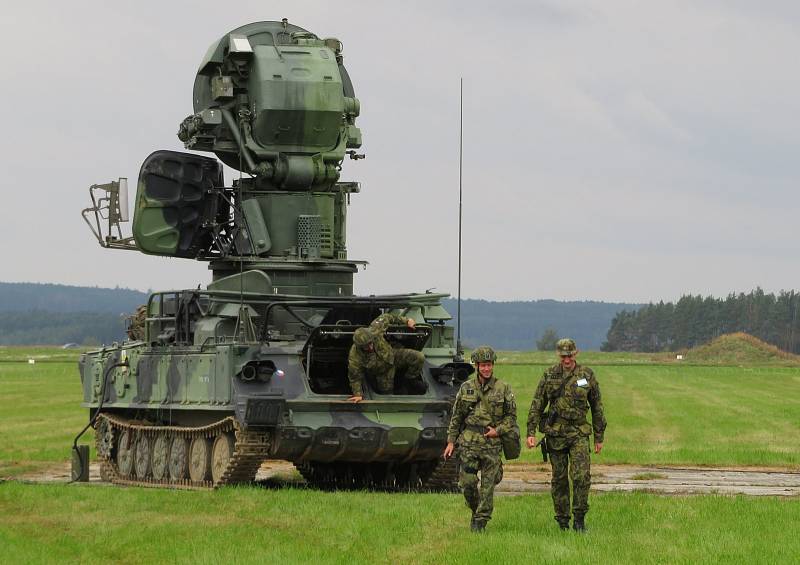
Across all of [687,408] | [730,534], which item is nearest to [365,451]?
[730,534]

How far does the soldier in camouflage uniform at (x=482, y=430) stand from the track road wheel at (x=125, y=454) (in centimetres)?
1045

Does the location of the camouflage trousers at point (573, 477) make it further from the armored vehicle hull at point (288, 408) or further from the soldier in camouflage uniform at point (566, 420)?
the armored vehicle hull at point (288, 408)

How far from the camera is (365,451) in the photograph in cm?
2186

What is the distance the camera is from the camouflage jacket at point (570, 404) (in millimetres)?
17172

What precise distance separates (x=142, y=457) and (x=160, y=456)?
0.89 meters

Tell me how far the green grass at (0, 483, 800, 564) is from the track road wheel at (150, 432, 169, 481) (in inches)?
131

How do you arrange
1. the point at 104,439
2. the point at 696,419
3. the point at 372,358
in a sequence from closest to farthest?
the point at 372,358, the point at 104,439, the point at 696,419

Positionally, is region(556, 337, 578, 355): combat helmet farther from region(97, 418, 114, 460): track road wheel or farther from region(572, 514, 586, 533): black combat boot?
region(97, 418, 114, 460): track road wheel

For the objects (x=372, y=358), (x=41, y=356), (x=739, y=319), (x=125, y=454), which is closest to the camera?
(x=372, y=358)

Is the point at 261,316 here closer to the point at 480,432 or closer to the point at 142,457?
the point at 142,457

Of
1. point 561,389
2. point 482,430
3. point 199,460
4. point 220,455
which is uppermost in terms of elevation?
point 561,389

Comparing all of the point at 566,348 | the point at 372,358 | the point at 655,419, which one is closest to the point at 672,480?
the point at 372,358

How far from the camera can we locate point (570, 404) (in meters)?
17.2

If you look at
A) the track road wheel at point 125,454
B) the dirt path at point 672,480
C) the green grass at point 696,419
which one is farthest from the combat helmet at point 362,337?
the green grass at point 696,419
